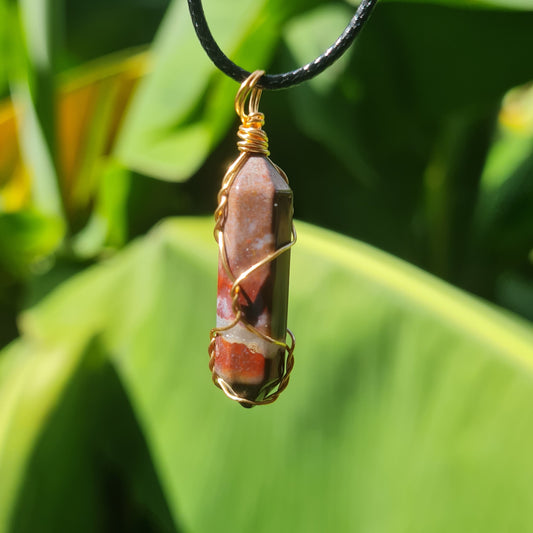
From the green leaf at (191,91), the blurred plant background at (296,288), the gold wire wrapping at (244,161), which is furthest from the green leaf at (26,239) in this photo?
the gold wire wrapping at (244,161)

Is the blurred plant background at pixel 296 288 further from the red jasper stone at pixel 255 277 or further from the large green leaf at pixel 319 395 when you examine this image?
the red jasper stone at pixel 255 277

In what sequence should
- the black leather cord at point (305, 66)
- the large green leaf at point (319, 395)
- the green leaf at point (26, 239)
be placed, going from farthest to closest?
the green leaf at point (26, 239), the large green leaf at point (319, 395), the black leather cord at point (305, 66)

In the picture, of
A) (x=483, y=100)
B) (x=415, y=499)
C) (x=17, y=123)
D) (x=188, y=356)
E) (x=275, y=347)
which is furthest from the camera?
(x=17, y=123)

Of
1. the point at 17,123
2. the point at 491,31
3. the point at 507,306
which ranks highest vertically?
the point at 491,31

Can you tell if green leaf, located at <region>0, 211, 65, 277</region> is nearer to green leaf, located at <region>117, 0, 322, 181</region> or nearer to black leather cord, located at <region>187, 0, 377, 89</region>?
green leaf, located at <region>117, 0, 322, 181</region>

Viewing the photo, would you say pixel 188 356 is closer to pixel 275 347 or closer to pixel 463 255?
pixel 275 347

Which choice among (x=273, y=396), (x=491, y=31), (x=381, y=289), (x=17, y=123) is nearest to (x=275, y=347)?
(x=273, y=396)

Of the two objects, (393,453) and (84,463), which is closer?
(393,453)
